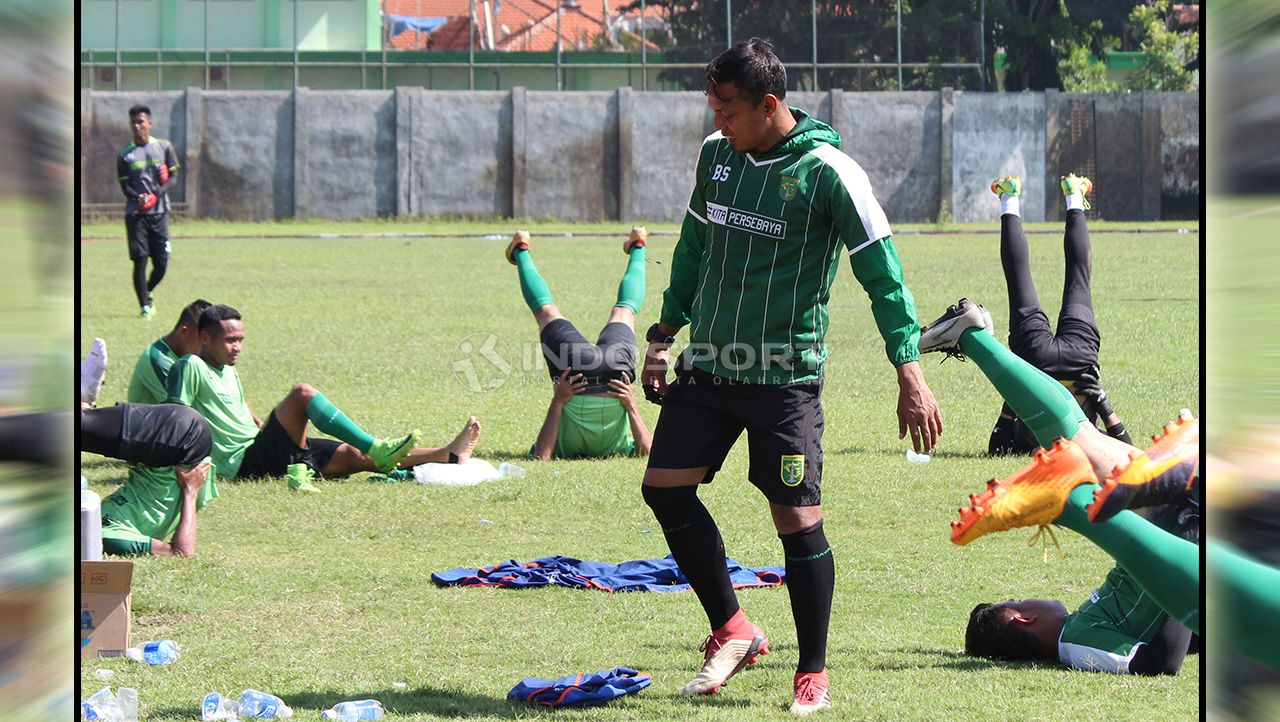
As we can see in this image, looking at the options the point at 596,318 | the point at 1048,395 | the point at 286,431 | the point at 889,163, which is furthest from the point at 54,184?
the point at 889,163

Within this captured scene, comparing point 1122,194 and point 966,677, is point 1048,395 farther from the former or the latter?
point 1122,194

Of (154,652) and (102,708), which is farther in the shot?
(154,652)

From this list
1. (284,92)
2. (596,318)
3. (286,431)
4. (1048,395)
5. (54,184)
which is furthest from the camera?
(284,92)

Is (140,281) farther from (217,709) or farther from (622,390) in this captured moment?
(217,709)

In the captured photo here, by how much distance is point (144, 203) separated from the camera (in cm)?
1817

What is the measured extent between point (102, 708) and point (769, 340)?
225 centimetres

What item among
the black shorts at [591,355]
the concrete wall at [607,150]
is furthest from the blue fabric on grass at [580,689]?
the concrete wall at [607,150]

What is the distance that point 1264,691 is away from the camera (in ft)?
2.35

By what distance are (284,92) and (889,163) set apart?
55.4ft

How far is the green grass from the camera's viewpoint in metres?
4.75

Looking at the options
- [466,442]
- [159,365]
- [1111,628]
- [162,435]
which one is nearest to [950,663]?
[1111,628]

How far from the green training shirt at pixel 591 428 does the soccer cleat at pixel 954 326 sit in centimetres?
456

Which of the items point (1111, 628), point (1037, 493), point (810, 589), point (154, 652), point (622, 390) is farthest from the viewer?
point (622, 390)

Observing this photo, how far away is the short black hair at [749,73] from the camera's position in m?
4.49
